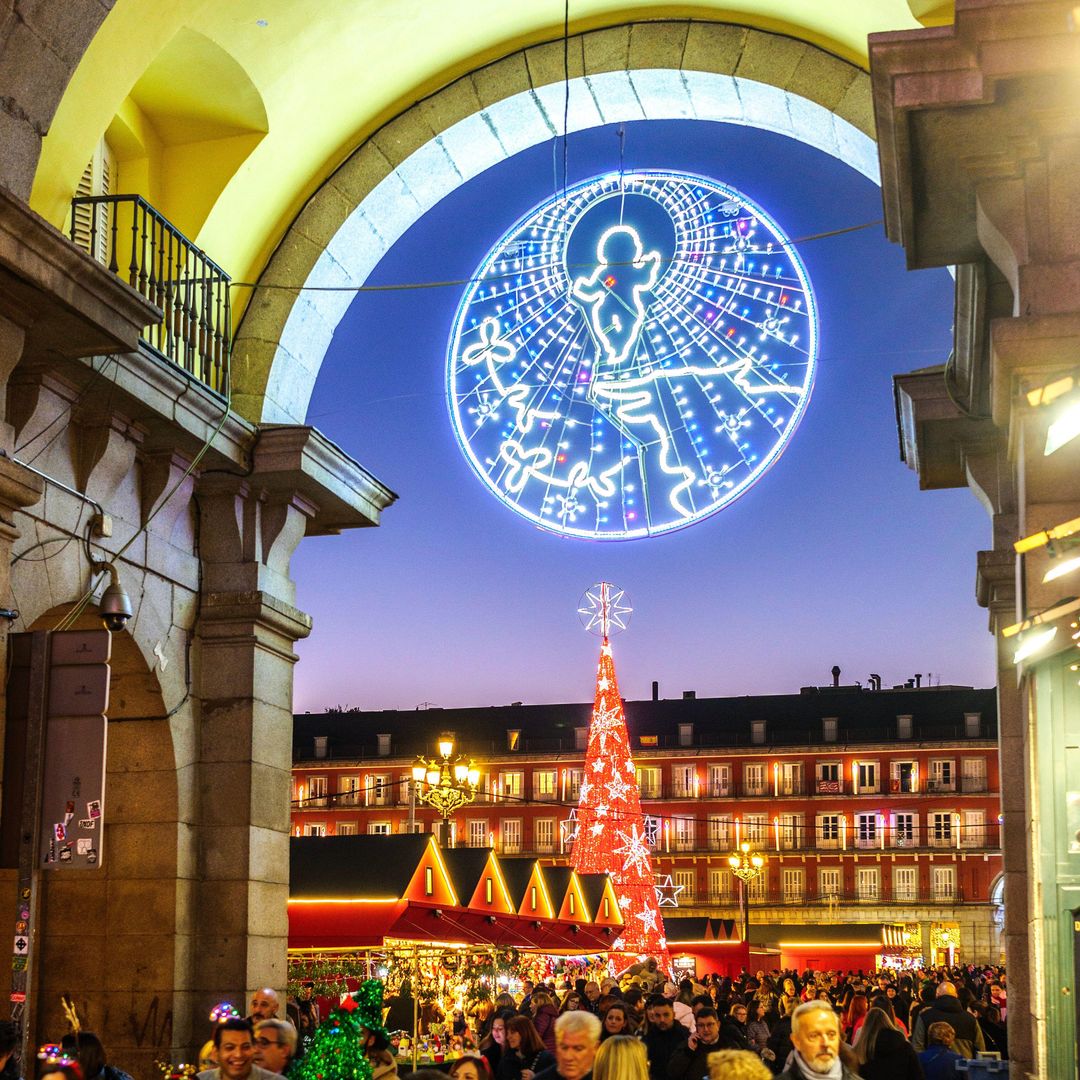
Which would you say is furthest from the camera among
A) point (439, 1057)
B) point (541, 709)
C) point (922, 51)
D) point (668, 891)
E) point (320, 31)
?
point (541, 709)

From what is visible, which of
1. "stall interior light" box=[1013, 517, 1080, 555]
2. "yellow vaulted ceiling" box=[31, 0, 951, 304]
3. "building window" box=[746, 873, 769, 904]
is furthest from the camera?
"building window" box=[746, 873, 769, 904]

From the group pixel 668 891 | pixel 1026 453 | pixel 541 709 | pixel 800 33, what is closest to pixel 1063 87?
pixel 1026 453

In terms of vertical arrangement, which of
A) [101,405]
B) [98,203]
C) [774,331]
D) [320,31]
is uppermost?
A: [320,31]

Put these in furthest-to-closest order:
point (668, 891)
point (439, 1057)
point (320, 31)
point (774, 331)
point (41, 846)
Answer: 1. point (668, 891)
2. point (439, 1057)
3. point (320, 31)
4. point (774, 331)
5. point (41, 846)

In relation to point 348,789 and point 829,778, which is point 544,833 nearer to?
point 348,789

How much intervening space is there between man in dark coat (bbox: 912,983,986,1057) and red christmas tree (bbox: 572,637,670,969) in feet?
57.9

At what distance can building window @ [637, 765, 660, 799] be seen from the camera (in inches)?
3317

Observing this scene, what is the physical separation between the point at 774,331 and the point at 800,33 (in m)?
2.57

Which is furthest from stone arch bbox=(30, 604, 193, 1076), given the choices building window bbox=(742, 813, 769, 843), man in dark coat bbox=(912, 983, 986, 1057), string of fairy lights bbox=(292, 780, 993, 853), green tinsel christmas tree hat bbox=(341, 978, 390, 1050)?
building window bbox=(742, 813, 769, 843)

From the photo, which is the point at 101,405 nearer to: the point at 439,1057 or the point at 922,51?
the point at 922,51

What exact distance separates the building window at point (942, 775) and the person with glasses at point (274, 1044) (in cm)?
7638

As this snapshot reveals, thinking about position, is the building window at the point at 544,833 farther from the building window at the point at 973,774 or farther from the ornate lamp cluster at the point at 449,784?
the ornate lamp cluster at the point at 449,784

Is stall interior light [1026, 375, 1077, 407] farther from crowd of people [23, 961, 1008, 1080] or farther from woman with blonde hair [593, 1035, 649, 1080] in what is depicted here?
woman with blonde hair [593, 1035, 649, 1080]

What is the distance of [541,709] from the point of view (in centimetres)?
9131
